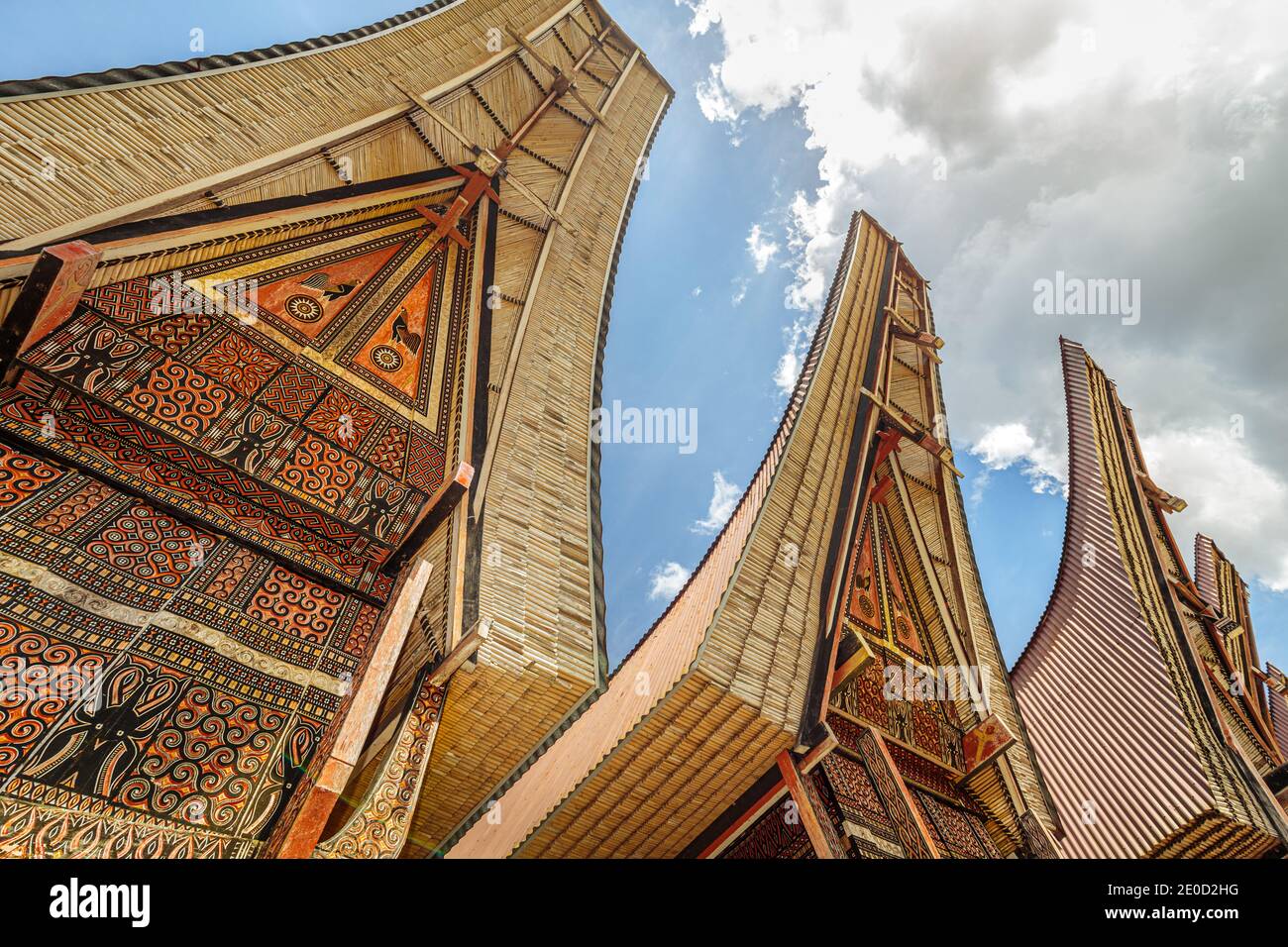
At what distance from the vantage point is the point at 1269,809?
621cm

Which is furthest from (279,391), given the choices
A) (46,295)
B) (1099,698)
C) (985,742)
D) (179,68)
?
(1099,698)

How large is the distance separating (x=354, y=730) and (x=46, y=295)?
2.19 metres

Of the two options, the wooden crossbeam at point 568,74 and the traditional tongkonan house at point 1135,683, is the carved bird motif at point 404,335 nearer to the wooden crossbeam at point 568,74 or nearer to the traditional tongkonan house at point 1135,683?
the wooden crossbeam at point 568,74

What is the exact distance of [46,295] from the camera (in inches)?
110

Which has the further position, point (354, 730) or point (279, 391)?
point (279, 391)

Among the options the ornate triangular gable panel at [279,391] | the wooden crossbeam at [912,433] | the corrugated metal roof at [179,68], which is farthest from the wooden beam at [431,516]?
the wooden crossbeam at [912,433]

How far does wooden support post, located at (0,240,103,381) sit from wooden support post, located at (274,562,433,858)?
1879mm

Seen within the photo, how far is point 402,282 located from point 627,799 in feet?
13.3

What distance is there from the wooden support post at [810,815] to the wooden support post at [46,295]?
4308mm

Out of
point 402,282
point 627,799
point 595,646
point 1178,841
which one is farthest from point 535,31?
point 1178,841

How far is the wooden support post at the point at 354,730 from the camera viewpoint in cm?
243

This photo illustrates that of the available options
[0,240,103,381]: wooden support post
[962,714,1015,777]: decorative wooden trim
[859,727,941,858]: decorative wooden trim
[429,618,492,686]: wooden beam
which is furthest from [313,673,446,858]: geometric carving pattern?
[962,714,1015,777]: decorative wooden trim

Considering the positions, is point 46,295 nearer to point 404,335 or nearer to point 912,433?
point 404,335
